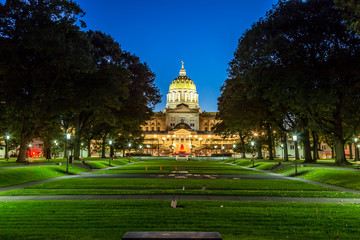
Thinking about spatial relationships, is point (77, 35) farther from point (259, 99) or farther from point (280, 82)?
point (259, 99)

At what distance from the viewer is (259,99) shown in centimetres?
4488

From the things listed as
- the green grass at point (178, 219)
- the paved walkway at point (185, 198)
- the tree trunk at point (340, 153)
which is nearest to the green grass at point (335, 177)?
the paved walkway at point (185, 198)

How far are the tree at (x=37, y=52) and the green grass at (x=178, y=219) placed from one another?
1986cm

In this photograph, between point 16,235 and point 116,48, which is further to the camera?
point 116,48

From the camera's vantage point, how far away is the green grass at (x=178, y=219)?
27.8 feet

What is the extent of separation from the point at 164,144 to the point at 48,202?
13763cm

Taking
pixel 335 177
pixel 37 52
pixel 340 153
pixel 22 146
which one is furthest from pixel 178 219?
pixel 22 146

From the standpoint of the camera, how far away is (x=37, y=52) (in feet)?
105

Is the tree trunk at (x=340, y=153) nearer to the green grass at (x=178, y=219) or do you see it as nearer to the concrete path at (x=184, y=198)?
the concrete path at (x=184, y=198)

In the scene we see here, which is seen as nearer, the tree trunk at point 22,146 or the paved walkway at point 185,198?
the paved walkway at point 185,198

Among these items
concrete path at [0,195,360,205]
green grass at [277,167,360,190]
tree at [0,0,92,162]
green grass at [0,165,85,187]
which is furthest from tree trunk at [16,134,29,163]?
green grass at [277,167,360,190]

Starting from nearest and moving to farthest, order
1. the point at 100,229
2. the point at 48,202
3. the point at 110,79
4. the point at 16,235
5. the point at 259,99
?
the point at 16,235
the point at 100,229
the point at 48,202
the point at 110,79
the point at 259,99

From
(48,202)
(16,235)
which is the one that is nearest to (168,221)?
(16,235)

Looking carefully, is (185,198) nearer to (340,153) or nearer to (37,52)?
(37,52)
